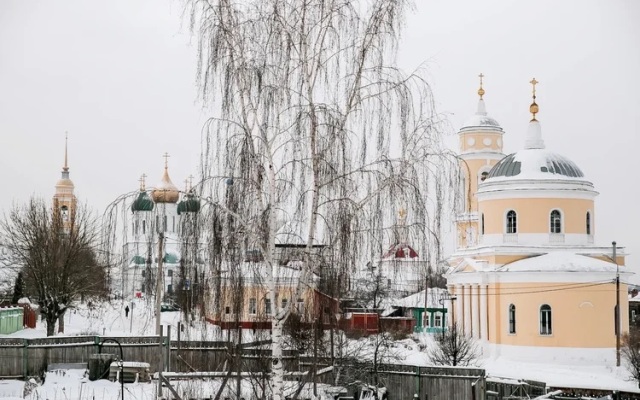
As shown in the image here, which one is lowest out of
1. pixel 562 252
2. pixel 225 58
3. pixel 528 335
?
pixel 528 335

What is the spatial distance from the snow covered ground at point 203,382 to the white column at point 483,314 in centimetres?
170

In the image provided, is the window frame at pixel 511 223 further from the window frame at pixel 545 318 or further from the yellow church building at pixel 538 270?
the window frame at pixel 545 318

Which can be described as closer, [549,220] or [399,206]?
[399,206]

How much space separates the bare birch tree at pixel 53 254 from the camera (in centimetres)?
3300

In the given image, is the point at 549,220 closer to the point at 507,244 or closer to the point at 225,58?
the point at 507,244

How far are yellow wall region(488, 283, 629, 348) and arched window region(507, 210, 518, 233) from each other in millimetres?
3338

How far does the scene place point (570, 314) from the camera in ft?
114

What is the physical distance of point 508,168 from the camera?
3850 cm

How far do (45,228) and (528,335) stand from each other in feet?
71.2

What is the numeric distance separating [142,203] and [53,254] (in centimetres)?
2452

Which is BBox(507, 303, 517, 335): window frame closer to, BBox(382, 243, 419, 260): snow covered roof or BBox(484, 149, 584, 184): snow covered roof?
BBox(484, 149, 584, 184): snow covered roof

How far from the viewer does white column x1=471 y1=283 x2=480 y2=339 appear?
3781 centimetres

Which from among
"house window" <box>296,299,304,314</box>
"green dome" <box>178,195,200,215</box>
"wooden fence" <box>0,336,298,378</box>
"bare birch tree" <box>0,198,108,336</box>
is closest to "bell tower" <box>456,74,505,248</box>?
"bare birch tree" <box>0,198,108,336</box>

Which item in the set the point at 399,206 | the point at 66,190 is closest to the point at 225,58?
the point at 399,206
